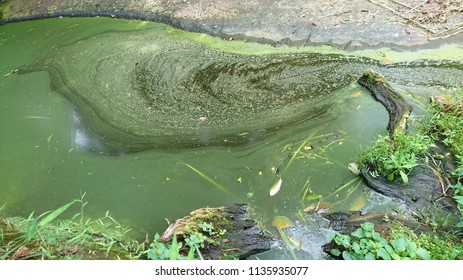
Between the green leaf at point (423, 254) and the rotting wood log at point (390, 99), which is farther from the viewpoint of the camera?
the rotting wood log at point (390, 99)

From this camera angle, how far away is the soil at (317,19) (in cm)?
305

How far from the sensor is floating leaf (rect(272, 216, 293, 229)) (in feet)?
6.28

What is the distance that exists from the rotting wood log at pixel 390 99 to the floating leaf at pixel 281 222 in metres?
0.82

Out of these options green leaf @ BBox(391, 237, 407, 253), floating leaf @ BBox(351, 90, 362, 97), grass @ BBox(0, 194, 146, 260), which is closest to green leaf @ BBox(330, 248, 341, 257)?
green leaf @ BBox(391, 237, 407, 253)

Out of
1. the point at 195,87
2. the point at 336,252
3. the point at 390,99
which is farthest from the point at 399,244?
the point at 195,87

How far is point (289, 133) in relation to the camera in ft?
7.93

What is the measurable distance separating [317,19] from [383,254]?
232 centimetres

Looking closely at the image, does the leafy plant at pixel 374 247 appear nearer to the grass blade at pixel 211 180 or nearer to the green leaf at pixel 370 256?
the green leaf at pixel 370 256

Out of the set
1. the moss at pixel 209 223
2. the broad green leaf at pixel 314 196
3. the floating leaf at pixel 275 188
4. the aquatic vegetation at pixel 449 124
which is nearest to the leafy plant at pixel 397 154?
the aquatic vegetation at pixel 449 124

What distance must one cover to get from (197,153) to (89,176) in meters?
0.64

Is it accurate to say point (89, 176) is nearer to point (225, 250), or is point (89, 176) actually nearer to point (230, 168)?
point (230, 168)

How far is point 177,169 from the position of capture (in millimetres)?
2256

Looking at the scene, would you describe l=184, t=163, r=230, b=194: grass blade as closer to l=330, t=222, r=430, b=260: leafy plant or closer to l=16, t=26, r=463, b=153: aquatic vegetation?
l=16, t=26, r=463, b=153: aquatic vegetation

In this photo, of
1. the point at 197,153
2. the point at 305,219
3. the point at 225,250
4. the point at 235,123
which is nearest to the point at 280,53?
the point at 235,123
